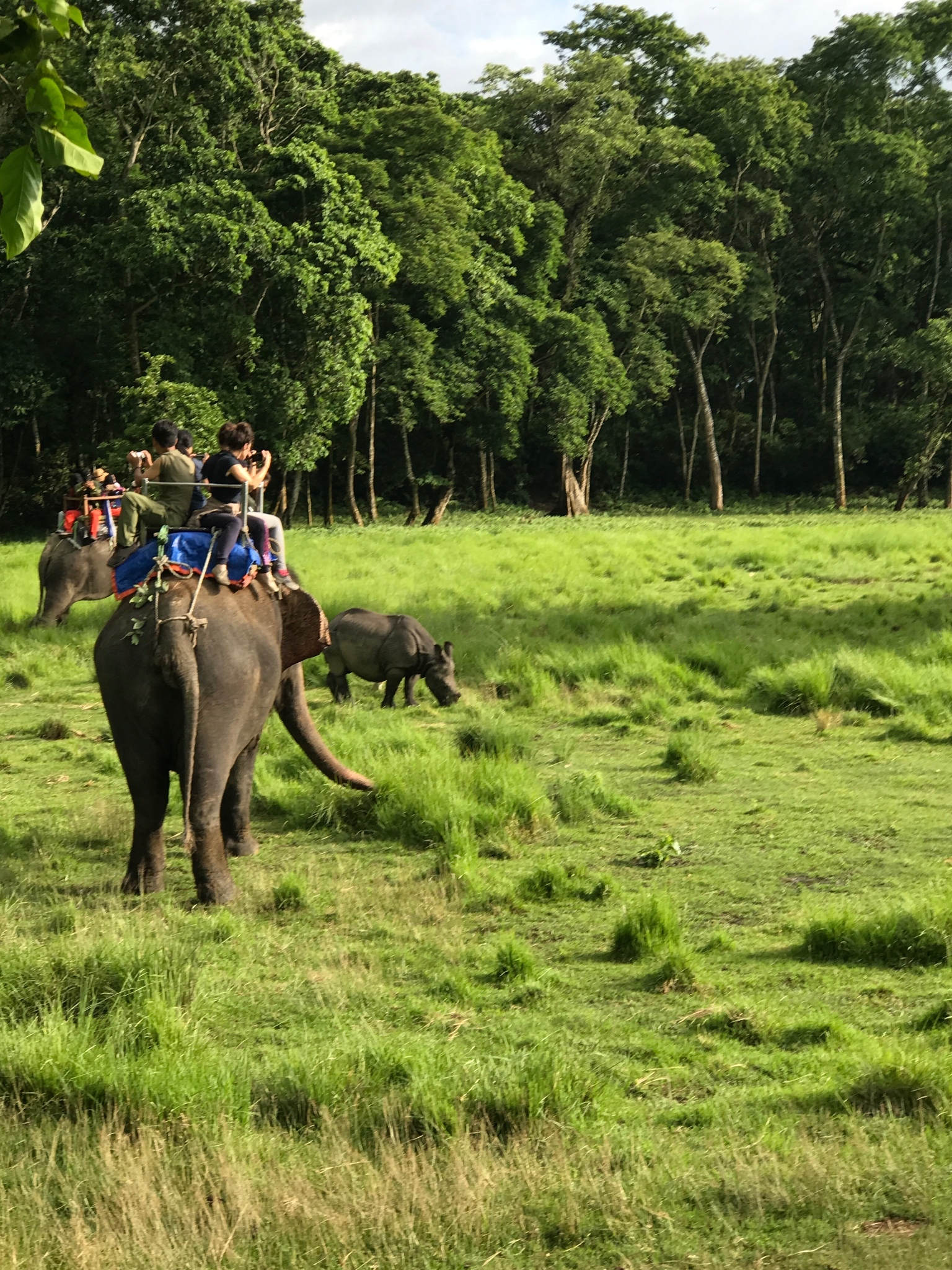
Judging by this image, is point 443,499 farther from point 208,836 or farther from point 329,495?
point 208,836

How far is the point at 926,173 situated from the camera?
47375mm

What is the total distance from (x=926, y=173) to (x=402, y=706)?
41.0 metres

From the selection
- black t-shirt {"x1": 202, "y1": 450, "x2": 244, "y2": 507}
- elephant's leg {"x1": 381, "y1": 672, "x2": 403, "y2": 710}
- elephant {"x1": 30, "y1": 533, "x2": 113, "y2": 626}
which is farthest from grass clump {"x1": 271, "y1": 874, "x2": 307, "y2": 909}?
elephant {"x1": 30, "y1": 533, "x2": 113, "y2": 626}

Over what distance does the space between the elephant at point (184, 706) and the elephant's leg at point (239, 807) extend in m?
0.67

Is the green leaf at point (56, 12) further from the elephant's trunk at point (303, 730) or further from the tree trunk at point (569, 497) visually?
the tree trunk at point (569, 497)

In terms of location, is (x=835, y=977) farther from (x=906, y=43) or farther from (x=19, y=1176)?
(x=906, y=43)

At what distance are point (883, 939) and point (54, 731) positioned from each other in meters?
7.96

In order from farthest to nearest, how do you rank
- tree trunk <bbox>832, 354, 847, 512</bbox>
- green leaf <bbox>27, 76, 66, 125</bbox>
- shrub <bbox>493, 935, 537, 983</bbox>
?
tree trunk <bbox>832, 354, 847, 512</bbox>
shrub <bbox>493, 935, 537, 983</bbox>
green leaf <bbox>27, 76, 66, 125</bbox>

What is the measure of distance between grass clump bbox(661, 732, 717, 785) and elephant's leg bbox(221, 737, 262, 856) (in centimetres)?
361

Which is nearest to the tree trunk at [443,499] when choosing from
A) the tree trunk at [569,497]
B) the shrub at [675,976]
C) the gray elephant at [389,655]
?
the tree trunk at [569,497]

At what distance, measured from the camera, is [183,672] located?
22.9 ft

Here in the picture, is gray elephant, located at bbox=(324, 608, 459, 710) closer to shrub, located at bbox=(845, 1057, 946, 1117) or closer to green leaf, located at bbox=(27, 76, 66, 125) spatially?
shrub, located at bbox=(845, 1057, 946, 1117)

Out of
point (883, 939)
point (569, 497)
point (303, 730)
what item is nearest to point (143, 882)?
point (303, 730)

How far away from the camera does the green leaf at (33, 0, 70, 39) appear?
→ 7.41ft
